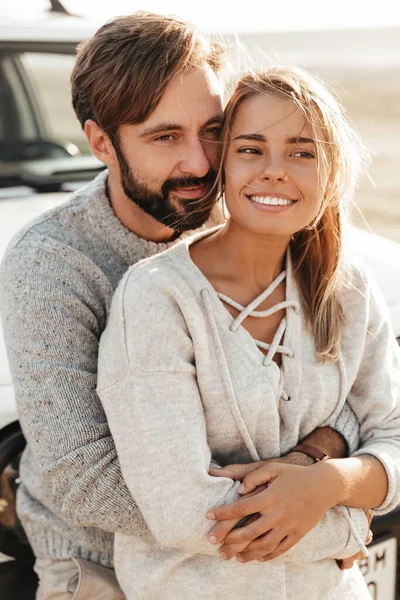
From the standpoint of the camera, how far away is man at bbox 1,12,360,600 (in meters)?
2.09

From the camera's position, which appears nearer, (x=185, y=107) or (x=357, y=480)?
(x=357, y=480)

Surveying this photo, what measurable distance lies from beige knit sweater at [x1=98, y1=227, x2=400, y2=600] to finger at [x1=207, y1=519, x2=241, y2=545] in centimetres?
2

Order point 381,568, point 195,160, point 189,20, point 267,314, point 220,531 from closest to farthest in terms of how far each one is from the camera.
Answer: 1. point 220,531
2. point 267,314
3. point 195,160
4. point 381,568
5. point 189,20

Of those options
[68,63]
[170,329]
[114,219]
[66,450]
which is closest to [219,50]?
[114,219]

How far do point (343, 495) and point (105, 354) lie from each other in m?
0.57

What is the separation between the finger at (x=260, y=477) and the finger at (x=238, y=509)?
0.09 feet

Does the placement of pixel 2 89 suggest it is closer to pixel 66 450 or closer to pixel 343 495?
pixel 66 450

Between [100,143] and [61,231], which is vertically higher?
[100,143]

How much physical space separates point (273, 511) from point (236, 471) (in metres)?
0.11

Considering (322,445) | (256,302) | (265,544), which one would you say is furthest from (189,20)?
(265,544)

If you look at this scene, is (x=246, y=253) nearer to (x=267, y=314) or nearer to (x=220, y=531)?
(x=267, y=314)

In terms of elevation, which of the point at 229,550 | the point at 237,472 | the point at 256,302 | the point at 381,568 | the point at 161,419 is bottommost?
the point at 381,568

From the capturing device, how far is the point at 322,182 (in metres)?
2.04

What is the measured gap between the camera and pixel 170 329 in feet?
6.20
